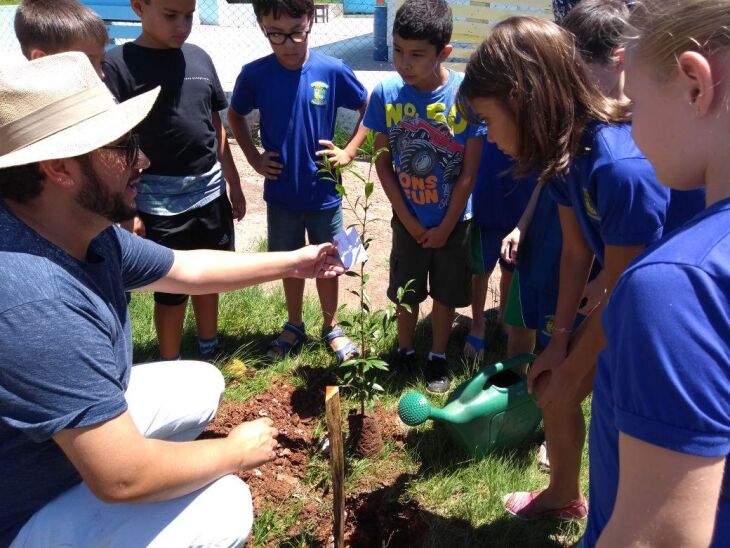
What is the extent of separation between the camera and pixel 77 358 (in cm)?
134

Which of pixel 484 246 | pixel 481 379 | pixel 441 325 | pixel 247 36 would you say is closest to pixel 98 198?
pixel 481 379

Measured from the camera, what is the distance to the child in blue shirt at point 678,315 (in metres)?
0.74

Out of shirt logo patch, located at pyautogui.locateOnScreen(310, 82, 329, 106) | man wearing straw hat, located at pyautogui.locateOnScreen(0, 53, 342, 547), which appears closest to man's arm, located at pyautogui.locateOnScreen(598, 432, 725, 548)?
man wearing straw hat, located at pyautogui.locateOnScreen(0, 53, 342, 547)

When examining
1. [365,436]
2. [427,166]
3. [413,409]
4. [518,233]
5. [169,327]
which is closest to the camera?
[413,409]

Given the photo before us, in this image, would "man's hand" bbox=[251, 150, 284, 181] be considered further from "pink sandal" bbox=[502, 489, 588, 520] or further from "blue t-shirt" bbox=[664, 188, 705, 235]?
"blue t-shirt" bbox=[664, 188, 705, 235]

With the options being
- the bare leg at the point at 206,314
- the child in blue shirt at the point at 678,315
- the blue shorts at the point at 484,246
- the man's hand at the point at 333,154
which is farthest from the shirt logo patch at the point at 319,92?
the child in blue shirt at the point at 678,315

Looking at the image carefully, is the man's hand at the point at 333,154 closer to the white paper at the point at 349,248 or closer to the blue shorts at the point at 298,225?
the blue shorts at the point at 298,225

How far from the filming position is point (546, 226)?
2.42 m

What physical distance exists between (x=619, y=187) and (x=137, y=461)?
1292 millimetres

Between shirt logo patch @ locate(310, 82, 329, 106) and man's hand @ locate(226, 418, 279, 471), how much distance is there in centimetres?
171

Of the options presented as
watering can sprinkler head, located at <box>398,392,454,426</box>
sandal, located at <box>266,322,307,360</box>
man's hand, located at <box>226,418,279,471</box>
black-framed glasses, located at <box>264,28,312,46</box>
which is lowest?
sandal, located at <box>266,322,307,360</box>

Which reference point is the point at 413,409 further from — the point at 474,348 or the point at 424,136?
the point at 424,136

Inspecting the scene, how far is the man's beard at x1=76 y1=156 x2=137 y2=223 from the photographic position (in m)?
1.47

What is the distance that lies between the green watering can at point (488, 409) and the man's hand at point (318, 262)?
1.78 ft
